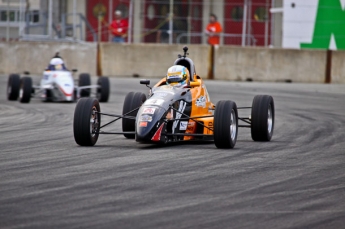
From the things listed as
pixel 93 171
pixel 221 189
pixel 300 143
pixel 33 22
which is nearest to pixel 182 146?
pixel 300 143

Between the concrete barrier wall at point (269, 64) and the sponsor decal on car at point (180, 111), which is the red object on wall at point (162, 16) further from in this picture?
the sponsor decal on car at point (180, 111)

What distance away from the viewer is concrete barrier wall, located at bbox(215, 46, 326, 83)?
90.6 feet

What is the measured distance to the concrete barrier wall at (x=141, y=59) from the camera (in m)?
28.9

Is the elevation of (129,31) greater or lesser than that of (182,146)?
greater

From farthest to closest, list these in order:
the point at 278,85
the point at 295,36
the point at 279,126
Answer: the point at 295,36 < the point at 278,85 < the point at 279,126

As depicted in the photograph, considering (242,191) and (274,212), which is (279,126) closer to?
(242,191)

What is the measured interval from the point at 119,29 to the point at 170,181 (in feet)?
74.1

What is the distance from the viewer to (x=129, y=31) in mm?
30922

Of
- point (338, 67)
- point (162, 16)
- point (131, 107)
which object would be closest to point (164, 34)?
point (162, 16)

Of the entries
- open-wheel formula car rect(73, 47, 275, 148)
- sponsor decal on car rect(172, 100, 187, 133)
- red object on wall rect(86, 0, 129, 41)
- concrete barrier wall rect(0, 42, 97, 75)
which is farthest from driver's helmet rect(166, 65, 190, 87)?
red object on wall rect(86, 0, 129, 41)

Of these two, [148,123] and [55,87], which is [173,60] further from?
[148,123]

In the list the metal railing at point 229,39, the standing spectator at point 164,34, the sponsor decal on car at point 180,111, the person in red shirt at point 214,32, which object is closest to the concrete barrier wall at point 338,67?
the metal railing at point 229,39

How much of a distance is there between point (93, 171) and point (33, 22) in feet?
75.2

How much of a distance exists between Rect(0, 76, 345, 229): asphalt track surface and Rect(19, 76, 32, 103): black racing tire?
5.05 metres
